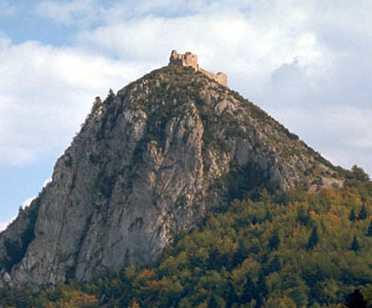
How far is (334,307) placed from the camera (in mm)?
190375

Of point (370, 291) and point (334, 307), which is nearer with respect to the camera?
point (370, 291)

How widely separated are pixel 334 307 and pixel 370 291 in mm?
95983

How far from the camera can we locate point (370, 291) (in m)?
95.8
